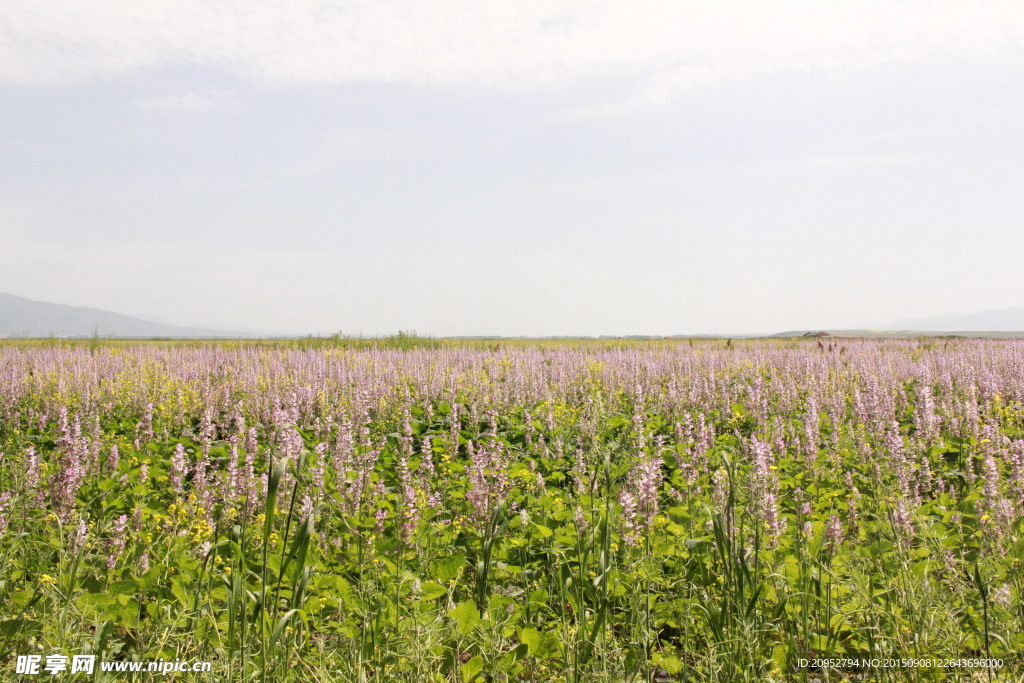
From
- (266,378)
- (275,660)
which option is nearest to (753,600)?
(275,660)

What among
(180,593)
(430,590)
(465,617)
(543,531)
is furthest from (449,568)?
(180,593)

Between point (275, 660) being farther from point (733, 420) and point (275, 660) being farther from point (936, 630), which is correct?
point (733, 420)

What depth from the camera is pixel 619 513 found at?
362 centimetres

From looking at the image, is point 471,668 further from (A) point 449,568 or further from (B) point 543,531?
(B) point 543,531

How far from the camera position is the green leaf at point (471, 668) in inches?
108

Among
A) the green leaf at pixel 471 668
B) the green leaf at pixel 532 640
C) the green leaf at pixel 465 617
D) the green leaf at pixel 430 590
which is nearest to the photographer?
the green leaf at pixel 471 668

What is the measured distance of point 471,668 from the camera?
2.78m

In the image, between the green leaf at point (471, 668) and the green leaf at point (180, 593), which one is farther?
the green leaf at point (180, 593)

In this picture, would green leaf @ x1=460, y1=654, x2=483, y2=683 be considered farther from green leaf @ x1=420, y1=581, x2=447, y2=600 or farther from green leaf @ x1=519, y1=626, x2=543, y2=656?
green leaf @ x1=420, y1=581, x2=447, y2=600

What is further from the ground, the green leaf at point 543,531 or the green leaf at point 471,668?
the green leaf at point 543,531

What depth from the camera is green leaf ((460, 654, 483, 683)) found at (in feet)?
8.98

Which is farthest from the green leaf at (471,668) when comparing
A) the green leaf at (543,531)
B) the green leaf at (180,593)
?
the green leaf at (180,593)

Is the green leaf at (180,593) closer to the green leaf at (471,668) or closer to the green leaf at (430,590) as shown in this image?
the green leaf at (430,590)

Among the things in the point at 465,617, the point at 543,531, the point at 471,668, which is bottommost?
the point at 471,668
